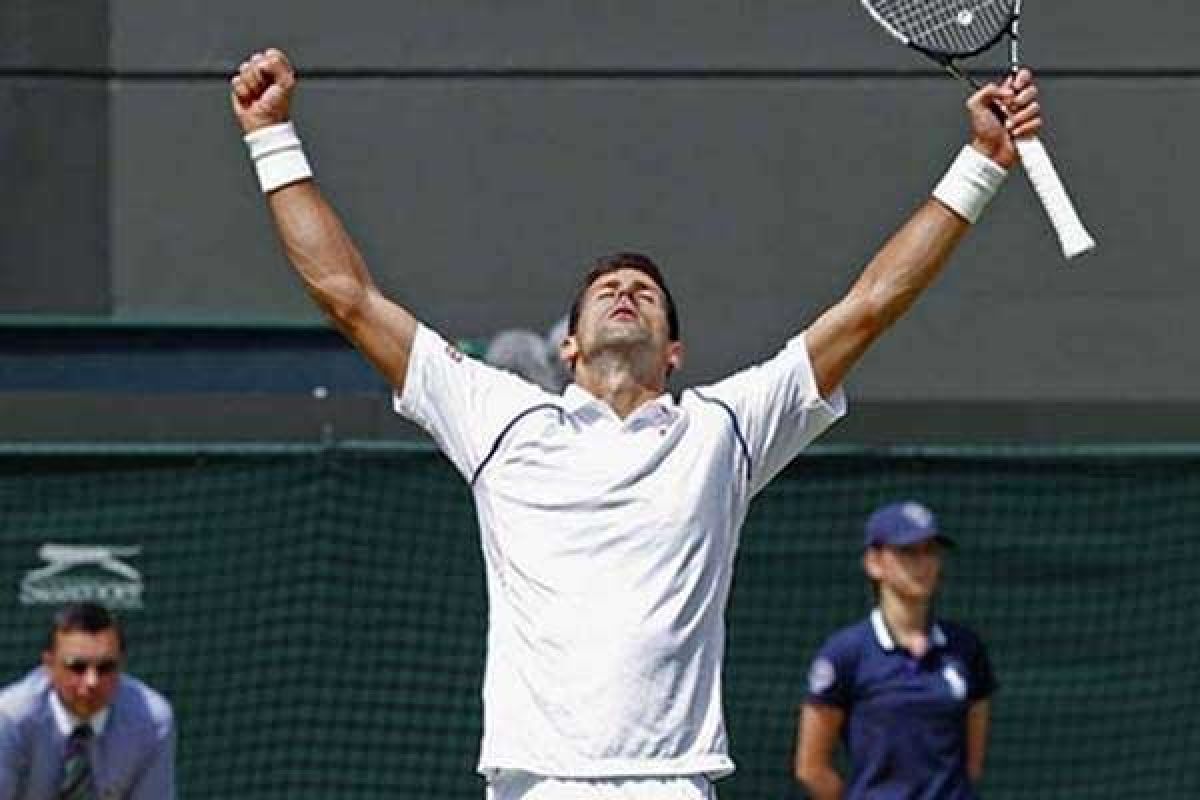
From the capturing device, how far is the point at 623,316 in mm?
5543

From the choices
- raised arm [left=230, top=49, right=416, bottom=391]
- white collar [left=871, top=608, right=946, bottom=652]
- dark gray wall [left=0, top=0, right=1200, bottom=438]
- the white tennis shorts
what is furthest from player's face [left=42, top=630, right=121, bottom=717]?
dark gray wall [left=0, top=0, right=1200, bottom=438]

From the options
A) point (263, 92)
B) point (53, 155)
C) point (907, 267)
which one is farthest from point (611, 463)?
point (53, 155)

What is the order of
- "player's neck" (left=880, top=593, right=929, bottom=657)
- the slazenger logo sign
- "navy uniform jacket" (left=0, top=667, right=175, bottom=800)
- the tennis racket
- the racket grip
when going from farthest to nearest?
the slazenger logo sign → "player's neck" (left=880, top=593, right=929, bottom=657) → "navy uniform jacket" (left=0, top=667, right=175, bottom=800) → the tennis racket → the racket grip

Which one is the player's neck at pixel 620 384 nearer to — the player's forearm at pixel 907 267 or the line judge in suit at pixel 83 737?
the player's forearm at pixel 907 267

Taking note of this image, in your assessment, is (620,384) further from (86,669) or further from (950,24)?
(86,669)

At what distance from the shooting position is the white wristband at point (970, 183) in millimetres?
5695

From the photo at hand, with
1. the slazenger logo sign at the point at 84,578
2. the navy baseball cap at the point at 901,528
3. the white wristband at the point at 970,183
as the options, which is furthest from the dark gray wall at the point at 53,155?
the white wristband at the point at 970,183

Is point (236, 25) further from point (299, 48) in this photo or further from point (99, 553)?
point (99, 553)

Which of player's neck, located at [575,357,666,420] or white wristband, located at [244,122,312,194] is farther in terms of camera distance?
white wristband, located at [244,122,312,194]

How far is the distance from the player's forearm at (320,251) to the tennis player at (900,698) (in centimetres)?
341

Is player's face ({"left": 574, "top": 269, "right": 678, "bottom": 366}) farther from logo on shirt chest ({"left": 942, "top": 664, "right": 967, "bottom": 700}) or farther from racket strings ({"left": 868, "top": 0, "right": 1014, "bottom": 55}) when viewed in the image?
logo on shirt chest ({"left": 942, "top": 664, "right": 967, "bottom": 700})

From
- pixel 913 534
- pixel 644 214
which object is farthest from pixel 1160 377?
pixel 913 534

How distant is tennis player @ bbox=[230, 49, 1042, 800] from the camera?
5402 mm

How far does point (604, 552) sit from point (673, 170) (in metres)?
7.88
